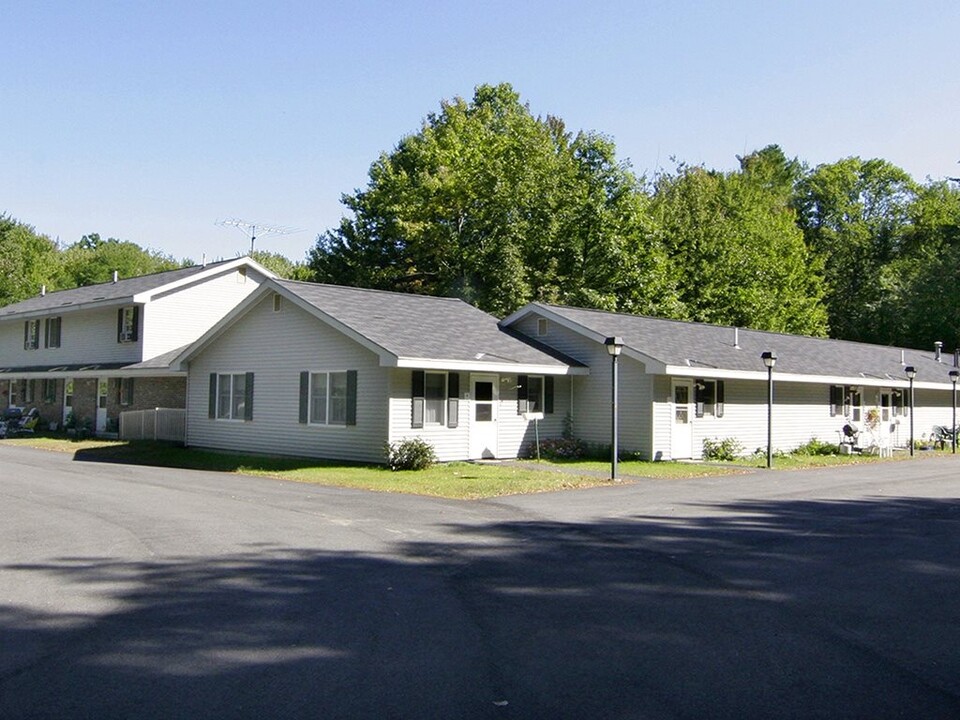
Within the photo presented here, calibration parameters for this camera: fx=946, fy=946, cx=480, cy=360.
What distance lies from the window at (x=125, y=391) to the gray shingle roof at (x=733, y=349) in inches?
581

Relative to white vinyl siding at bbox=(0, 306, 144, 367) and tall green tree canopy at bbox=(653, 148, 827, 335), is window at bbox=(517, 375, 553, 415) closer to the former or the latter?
white vinyl siding at bbox=(0, 306, 144, 367)

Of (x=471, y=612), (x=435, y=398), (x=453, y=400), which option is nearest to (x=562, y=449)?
(x=453, y=400)

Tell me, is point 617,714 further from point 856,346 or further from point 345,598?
point 856,346

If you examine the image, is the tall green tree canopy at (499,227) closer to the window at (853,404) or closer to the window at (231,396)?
the window at (853,404)

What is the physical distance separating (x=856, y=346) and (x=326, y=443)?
2479 centimetres

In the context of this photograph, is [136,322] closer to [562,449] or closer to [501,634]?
[562,449]

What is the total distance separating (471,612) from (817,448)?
24.2 m

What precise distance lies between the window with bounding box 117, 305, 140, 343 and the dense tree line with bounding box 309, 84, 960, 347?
15333 millimetres

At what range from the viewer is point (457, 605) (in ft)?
26.4

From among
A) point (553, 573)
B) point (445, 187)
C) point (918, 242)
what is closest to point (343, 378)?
point (553, 573)

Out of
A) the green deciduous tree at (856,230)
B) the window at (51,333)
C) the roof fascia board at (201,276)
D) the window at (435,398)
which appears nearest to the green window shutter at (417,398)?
the window at (435,398)

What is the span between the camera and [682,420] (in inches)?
1005

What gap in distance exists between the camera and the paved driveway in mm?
5625

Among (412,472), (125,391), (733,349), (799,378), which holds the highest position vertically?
(733,349)
